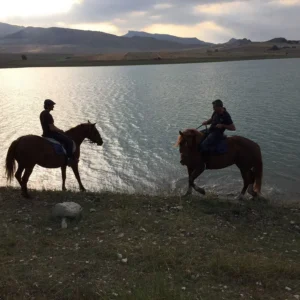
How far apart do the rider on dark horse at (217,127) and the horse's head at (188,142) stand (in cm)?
19

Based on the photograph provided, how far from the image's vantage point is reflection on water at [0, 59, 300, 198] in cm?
1418

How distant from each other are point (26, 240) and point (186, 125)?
16967mm

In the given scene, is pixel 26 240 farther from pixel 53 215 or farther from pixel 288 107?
pixel 288 107

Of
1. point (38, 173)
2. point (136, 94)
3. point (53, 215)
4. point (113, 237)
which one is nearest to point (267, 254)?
point (113, 237)

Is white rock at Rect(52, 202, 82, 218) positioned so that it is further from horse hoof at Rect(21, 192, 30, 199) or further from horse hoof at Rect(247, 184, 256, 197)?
horse hoof at Rect(247, 184, 256, 197)

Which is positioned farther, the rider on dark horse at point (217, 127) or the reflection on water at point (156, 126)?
the reflection on water at point (156, 126)

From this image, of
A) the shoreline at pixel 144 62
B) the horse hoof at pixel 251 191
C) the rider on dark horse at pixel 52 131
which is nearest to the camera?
the rider on dark horse at pixel 52 131

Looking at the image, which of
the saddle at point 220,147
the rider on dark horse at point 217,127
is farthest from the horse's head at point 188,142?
the saddle at point 220,147

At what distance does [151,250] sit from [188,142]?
4.18m

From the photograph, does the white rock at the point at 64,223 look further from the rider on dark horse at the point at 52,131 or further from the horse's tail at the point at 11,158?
the rider on dark horse at the point at 52,131

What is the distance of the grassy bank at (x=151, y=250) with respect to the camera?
5.67 m

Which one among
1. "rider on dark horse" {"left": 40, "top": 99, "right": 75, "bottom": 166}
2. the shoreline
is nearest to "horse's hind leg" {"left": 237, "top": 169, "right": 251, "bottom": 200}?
"rider on dark horse" {"left": 40, "top": 99, "right": 75, "bottom": 166}

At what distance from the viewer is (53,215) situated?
27.6ft

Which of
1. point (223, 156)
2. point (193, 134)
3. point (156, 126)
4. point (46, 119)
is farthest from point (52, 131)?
point (156, 126)
